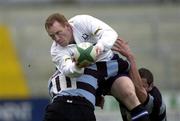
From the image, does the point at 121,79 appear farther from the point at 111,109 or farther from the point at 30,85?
the point at 30,85

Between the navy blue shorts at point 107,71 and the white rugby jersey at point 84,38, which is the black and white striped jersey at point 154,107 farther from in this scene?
the white rugby jersey at point 84,38

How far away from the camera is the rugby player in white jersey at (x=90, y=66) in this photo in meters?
6.64

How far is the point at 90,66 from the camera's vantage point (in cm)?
679

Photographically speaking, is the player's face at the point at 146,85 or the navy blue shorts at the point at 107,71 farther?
the player's face at the point at 146,85

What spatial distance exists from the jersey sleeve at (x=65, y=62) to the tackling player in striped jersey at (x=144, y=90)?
1.51 ft

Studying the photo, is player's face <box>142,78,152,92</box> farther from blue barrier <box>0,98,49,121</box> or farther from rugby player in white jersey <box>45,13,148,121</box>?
blue barrier <box>0,98,49,121</box>

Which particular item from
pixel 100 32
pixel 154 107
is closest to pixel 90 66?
pixel 100 32

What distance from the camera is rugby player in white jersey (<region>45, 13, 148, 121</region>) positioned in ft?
21.8

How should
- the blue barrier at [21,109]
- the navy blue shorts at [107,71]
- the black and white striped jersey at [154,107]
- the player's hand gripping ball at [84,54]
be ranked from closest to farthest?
the player's hand gripping ball at [84,54] < the navy blue shorts at [107,71] < the black and white striped jersey at [154,107] < the blue barrier at [21,109]

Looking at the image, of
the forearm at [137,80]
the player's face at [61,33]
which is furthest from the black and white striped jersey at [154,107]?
the player's face at [61,33]

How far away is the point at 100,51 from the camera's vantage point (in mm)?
6527

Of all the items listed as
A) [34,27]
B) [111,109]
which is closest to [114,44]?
[111,109]

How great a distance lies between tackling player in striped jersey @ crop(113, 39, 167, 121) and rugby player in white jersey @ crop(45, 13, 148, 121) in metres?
0.08

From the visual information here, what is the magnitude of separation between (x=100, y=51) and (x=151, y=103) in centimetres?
106
